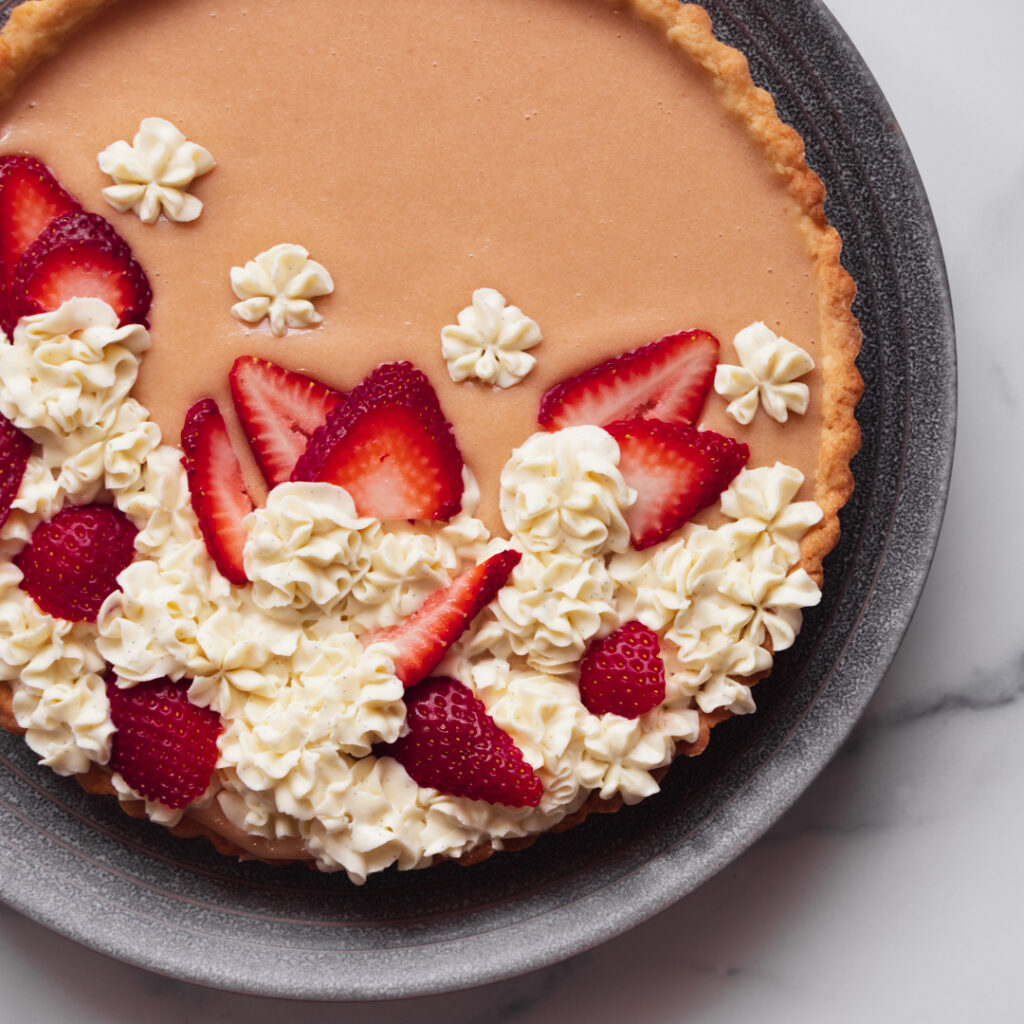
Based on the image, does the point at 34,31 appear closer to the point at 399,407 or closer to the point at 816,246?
the point at 399,407

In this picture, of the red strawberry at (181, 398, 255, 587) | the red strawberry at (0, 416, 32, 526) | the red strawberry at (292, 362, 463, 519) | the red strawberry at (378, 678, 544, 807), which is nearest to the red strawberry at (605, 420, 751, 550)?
the red strawberry at (292, 362, 463, 519)

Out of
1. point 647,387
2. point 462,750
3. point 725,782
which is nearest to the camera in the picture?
point 462,750

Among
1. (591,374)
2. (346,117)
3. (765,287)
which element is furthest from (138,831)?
(765,287)

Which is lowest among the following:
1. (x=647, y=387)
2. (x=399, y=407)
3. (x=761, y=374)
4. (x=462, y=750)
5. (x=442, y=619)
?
(x=462, y=750)

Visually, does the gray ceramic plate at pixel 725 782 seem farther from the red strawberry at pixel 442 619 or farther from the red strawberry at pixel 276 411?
the red strawberry at pixel 276 411

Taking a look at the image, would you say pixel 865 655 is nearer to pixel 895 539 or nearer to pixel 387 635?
pixel 895 539

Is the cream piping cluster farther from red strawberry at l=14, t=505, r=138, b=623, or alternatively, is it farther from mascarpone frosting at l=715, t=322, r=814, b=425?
mascarpone frosting at l=715, t=322, r=814, b=425

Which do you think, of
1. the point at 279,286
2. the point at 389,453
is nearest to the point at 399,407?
the point at 389,453
